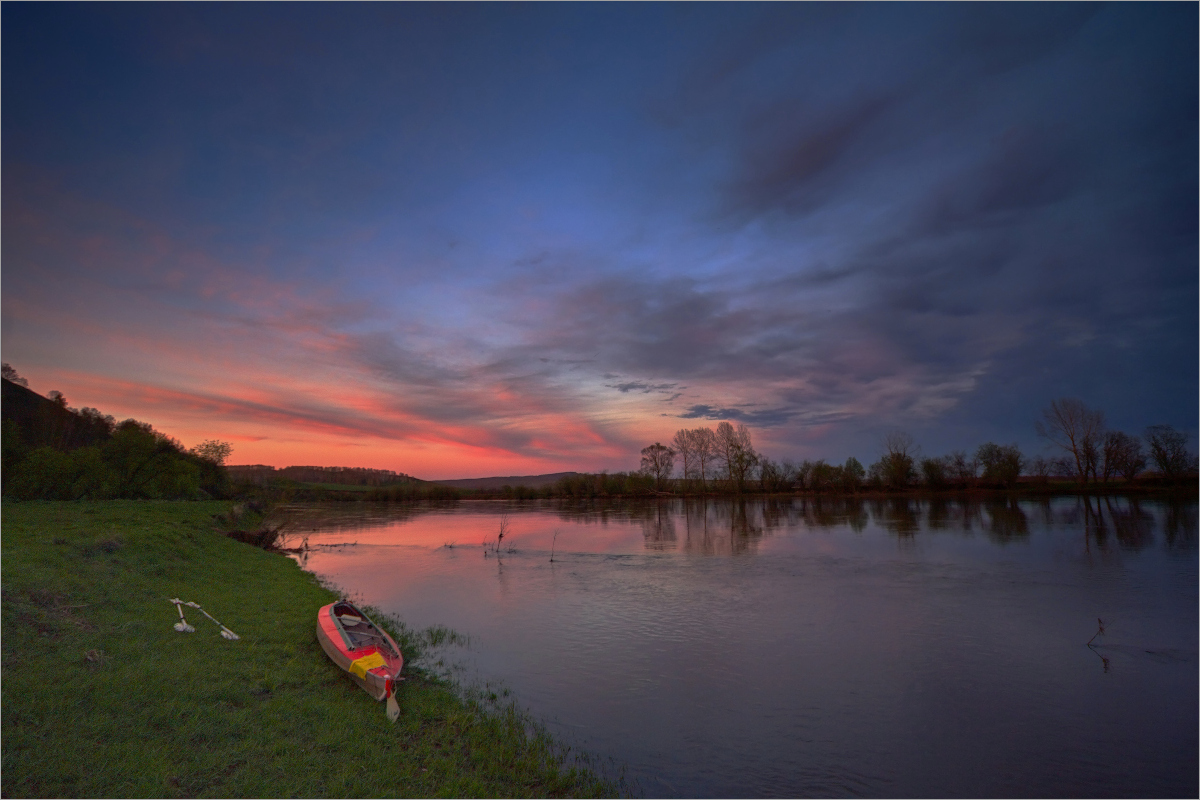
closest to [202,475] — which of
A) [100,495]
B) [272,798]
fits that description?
[100,495]

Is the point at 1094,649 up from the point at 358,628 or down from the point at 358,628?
down

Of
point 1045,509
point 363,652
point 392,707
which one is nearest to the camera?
point 392,707

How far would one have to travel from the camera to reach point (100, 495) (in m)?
42.0

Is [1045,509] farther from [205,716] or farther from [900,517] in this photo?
[205,716]

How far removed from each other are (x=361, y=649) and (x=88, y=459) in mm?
44117

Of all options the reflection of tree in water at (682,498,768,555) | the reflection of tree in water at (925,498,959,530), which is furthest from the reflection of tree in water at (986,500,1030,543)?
the reflection of tree in water at (682,498,768,555)

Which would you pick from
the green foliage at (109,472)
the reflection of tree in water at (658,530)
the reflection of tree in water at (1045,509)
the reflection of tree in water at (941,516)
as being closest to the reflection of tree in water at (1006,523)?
the reflection of tree in water at (1045,509)

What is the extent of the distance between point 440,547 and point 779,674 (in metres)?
29.3

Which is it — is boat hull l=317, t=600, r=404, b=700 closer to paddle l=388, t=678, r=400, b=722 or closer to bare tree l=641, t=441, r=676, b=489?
paddle l=388, t=678, r=400, b=722

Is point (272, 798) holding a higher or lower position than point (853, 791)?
higher

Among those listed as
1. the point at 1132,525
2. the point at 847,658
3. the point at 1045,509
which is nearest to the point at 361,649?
the point at 847,658

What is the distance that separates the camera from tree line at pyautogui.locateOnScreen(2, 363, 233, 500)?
37.2m

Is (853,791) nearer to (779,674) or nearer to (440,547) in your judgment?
(779,674)

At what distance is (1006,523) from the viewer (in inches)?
1639
